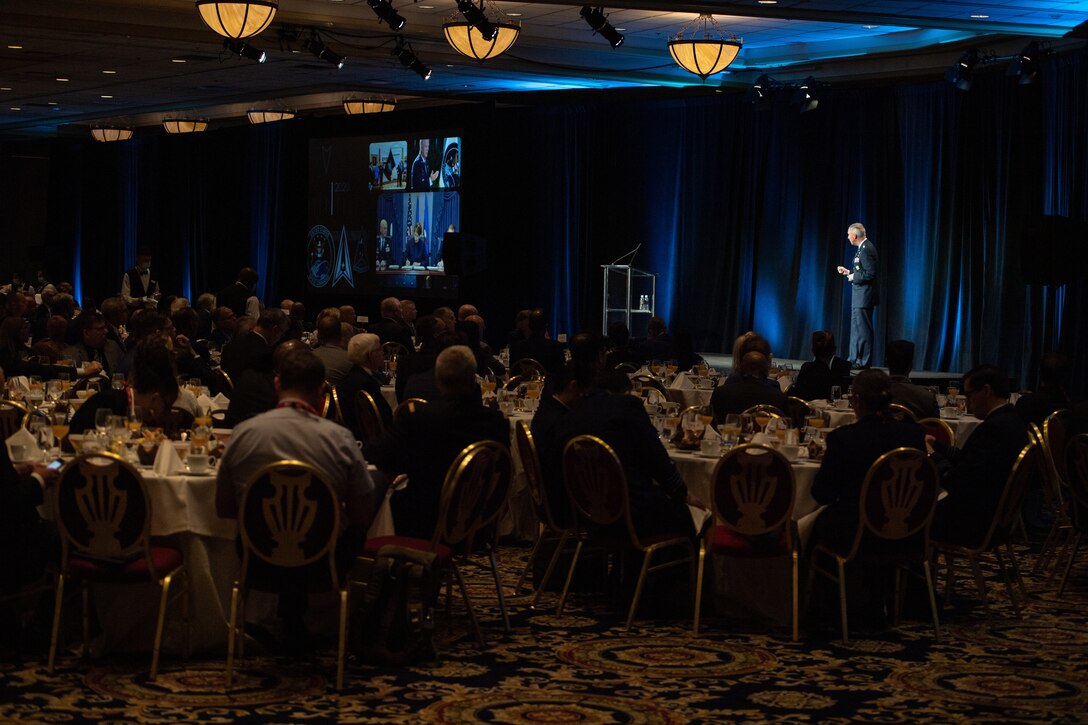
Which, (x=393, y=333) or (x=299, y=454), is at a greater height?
(x=393, y=333)

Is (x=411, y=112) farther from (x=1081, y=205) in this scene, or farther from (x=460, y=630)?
(x=460, y=630)

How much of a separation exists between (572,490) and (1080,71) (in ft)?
30.8

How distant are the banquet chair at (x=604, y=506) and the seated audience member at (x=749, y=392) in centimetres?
177

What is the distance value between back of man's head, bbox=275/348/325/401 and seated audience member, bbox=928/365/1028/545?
3041mm

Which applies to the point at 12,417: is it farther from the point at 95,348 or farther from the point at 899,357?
the point at 899,357

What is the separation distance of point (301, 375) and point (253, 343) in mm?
4506

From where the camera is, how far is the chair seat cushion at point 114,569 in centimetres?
543

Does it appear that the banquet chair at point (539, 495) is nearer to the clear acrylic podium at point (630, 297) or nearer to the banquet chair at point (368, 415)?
the banquet chair at point (368, 415)

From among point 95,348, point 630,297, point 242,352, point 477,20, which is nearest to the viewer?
point 242,352

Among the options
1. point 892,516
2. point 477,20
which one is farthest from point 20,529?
point 477,20

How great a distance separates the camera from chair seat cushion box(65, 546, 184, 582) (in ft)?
17.8

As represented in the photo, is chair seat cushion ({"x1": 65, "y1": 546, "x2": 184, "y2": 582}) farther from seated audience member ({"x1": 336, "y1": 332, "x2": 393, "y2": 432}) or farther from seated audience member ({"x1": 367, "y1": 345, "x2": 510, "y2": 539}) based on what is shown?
seated audience member ({"x1": 336, "y1": 332, "x2": 393, "y2": 432})

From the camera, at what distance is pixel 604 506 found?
21.0ft

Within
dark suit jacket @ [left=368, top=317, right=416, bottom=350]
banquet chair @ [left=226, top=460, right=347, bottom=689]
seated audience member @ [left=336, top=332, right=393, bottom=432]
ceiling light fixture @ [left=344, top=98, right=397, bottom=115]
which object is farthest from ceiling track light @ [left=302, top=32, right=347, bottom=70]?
banquet chair @ [left=226, top=460, right=347, bottom=689]
